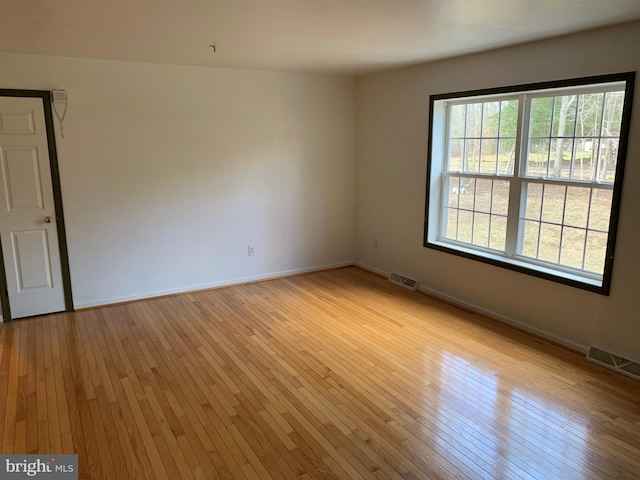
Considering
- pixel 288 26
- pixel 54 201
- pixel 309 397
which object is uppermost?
pixel 288 26

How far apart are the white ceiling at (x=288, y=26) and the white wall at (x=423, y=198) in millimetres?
230

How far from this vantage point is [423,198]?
4840 mm

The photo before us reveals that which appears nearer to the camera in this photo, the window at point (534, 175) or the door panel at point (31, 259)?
the window at point (534, 175)

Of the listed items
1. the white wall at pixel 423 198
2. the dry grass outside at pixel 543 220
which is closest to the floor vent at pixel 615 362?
the white wall at pixel 423 198

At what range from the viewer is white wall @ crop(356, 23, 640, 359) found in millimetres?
3156

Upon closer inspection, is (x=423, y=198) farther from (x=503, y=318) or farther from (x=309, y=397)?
(x=309, y=397)

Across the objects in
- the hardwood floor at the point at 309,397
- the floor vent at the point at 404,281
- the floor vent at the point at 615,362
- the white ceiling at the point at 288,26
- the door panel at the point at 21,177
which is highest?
the white ceiling at the point at 288,26

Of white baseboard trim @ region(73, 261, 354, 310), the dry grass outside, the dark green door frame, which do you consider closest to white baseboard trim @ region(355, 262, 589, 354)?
the dry grass outside

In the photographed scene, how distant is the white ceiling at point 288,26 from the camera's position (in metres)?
2.54

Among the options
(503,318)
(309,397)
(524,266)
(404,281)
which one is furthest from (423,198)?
(309,397)

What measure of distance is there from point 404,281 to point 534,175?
188cm

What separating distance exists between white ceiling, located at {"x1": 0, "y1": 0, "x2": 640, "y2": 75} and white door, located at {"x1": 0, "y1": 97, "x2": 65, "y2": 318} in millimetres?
613

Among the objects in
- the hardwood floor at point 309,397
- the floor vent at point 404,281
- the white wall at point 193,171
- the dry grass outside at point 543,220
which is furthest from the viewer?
the floor vent at point 404,281

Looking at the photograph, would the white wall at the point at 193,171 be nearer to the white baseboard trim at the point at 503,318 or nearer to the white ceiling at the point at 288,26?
the white ceiling at the point at 288,26
